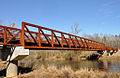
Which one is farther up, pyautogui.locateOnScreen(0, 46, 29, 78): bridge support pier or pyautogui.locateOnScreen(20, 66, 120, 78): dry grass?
pyautogui.locateOnScreen(0, 46, 29, 78): bridge support pier

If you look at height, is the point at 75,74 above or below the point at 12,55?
below

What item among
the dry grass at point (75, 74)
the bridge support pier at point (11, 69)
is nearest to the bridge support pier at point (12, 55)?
the bridge support pier at point (11, 69)

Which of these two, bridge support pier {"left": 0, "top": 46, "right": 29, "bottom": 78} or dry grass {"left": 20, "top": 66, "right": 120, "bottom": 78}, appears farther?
bridge support pier {"left": 0, "top": 46, "right": 29, "bottom": 78}

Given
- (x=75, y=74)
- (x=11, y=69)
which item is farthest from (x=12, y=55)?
(x=75, y=74)

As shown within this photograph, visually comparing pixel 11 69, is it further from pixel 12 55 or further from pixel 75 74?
pixel 75 74

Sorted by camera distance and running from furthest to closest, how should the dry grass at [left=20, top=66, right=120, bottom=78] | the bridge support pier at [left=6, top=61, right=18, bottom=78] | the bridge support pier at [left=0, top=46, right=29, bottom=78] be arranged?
the bridge support pier at [left=6, top=61, right=18, bottom=78] → the bridge support pier at [left=0, top=46, right=29, bottom=78] → the dry grass at [left=20, top=66, right=120, bottom=78]

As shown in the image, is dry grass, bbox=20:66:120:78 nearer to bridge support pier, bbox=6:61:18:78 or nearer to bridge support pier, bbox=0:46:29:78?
bridge support pier, bbox=6:61:18:78

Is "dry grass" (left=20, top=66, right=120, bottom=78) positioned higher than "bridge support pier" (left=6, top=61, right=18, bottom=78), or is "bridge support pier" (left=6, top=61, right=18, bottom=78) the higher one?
"bridge support pier" (left=6, top=61, right=18, bottom=78)

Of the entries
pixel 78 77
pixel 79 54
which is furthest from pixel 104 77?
pixel 79 54

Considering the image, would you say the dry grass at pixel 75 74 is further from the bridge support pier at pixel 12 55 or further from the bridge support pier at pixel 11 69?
the bridge support pier at pixel 12 55

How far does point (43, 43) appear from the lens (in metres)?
13.5

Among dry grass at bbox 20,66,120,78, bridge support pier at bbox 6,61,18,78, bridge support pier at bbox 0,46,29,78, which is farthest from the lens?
bridge support pier at bbox 6,61,18,78

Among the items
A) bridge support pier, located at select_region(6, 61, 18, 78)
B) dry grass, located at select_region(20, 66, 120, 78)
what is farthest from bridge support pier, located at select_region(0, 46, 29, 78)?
dry grass, located at select_region(20, 66, 120, 78)

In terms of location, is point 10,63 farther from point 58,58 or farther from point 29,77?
point 58,58
